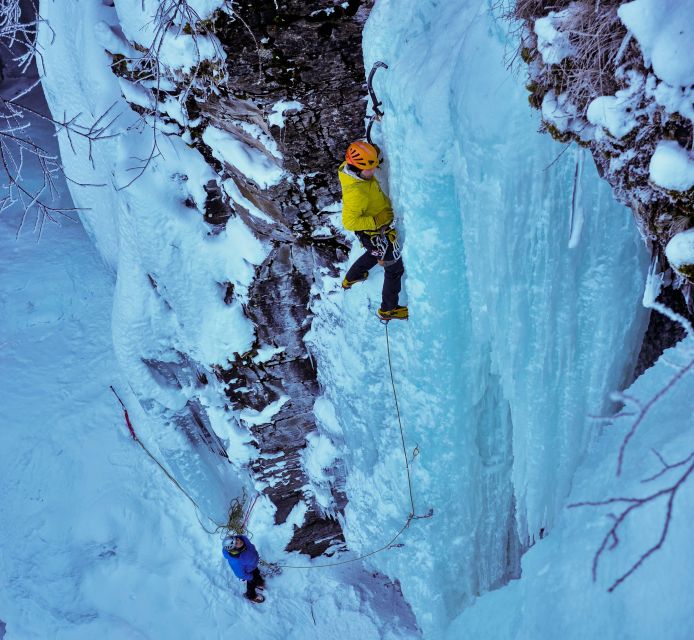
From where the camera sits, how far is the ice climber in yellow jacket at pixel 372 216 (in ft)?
9.64

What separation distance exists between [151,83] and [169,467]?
3650 millimetres

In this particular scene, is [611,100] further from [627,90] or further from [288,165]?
[288,165]

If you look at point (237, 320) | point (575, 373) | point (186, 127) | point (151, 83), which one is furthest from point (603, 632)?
point (151, 83)

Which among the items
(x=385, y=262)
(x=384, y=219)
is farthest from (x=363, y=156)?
(x=385, y=262)

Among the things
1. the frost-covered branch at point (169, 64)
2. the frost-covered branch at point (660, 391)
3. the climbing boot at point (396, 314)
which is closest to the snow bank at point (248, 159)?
the frost-covered branch at point (169, 64)

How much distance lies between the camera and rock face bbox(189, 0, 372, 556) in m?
3.10

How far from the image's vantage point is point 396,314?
3.51 m

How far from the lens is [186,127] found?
3.88 meters

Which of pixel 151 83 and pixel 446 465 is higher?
pixel 151 83

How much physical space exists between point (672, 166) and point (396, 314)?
2.00m

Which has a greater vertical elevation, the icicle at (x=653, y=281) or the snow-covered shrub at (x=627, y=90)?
the snow-covered shrub at (x=627, y=90)

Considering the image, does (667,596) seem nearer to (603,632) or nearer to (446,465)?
(603,632)

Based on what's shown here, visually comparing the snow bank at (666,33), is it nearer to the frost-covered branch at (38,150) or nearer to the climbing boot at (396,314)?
Answer: the frost-covered branch at (38,150)

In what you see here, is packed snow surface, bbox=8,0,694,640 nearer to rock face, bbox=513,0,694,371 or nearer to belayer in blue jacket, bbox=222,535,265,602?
rock face, bbox=513,0,694,371
